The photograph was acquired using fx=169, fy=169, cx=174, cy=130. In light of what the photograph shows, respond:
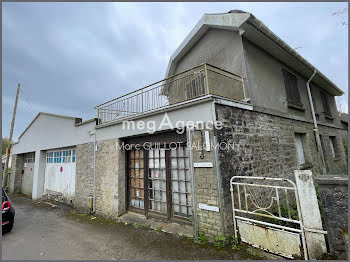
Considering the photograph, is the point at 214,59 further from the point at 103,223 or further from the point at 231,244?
the point at 103,223

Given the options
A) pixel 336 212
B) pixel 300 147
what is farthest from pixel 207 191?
pixel 300 147

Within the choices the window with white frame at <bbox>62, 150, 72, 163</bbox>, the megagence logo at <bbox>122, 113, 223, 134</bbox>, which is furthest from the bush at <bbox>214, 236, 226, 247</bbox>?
the window with white frame at <bbox>62, 150, 72, 163</bbox>

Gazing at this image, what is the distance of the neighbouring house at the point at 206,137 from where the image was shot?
3912mm

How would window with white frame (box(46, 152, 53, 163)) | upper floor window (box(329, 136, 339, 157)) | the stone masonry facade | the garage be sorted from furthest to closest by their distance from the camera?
the garage → upper floor window (box(329, 136, 339, 157)) → window with white frame (box(46, 152, 53, 163)) → the stone masonry facade

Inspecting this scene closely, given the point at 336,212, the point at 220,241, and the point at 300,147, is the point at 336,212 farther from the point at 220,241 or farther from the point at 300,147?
the point at 300,147

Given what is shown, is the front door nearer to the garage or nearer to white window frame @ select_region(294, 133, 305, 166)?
white window frame @ select_region(294, 133, 305, 166)

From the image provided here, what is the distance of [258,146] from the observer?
4918 millimetres

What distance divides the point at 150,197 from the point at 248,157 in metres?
3.16

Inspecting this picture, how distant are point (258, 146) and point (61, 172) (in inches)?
356

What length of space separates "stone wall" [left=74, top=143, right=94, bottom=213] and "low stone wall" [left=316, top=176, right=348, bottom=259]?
6808 mm

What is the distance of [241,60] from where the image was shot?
5488mm

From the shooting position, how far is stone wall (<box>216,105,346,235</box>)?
3848mm

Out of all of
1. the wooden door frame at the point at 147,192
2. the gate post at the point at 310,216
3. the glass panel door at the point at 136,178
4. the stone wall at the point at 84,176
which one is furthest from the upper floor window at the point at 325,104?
the stone wall at the point at 84,176

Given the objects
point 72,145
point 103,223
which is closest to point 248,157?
point 103,223
